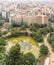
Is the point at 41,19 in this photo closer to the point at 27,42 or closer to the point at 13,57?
the point at 27,42

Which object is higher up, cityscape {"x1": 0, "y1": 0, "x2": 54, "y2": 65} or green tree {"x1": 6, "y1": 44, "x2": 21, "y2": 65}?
green tree {"x1": 6, "y1": 44, "x2": 21, "y2": 65}

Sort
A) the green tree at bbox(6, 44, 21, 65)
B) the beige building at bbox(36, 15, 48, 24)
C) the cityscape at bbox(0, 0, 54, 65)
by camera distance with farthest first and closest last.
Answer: the beige building at bbox(36, 15, 48, 24), the cityscape at bbox(0, 0, 54, 65), the green tree at bbox(6, 44, 21, 65)

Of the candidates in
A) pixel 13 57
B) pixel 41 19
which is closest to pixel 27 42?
pixel 13 57

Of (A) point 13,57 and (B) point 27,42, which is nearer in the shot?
(A) point 13,57

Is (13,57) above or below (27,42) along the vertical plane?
above

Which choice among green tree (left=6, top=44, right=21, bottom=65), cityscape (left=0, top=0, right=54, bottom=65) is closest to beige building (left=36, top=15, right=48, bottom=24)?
cityscape (left=0, top=0, right=54, bottom=65)

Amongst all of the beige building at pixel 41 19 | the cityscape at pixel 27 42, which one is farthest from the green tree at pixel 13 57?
the beige building at pixel 41 19

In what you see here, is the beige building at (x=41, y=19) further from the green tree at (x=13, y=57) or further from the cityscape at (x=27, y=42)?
the green tree at (x=13, y=57)

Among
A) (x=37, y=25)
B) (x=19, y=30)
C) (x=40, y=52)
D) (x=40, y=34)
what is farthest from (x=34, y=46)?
(x=37, y=25)

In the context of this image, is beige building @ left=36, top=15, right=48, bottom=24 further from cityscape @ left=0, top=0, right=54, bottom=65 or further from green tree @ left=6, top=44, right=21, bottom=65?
green tree @ left=6, top=44, right=21, bottom=65

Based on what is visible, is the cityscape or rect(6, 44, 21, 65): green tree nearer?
rect(6, 44, 21, 65): green tree

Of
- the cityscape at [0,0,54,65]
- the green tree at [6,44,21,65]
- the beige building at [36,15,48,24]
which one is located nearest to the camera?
the green tree at [6,44,21,65]
